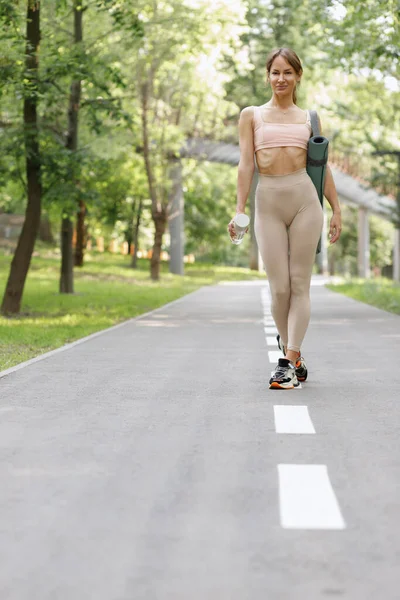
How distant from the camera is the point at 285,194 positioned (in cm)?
805

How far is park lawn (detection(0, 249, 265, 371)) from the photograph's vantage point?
1320 cm

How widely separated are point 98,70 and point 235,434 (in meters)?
12.1

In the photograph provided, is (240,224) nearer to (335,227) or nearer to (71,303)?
(335,227)

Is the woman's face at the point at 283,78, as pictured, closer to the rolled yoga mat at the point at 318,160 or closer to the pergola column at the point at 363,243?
the rolled yoga mat at the point at 318,160

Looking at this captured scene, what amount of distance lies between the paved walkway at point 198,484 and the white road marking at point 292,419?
0.01m

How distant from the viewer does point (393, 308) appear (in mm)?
21438

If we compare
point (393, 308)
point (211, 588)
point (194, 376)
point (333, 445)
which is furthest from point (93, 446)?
point (393, 308)

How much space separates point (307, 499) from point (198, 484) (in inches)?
21.0

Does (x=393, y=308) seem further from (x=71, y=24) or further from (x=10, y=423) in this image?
(x=10, y=423)

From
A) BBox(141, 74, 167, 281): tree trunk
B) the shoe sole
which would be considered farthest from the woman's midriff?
BBox(141, 74, 167, 281): tree trunk

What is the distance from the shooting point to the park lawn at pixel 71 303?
13.2m

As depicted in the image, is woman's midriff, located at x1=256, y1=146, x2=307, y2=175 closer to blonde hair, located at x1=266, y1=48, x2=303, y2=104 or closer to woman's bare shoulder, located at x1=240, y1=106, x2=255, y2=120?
woman's bare shoulder, located at x1=240, y1=106, x2=255, y2=120

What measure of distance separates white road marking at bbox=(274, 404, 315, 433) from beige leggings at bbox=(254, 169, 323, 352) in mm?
1207

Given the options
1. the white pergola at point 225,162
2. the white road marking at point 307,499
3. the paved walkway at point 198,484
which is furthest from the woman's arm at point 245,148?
the white pergola at point 225,162
